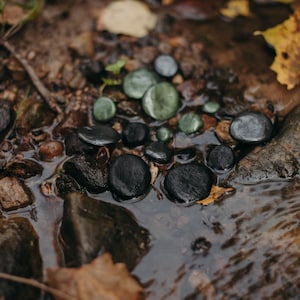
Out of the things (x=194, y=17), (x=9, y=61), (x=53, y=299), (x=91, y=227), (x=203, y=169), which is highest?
(x=194, y=17)

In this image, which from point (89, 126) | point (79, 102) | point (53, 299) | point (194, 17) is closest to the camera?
point (53, 299)

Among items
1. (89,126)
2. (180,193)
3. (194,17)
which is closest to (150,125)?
(89,126)

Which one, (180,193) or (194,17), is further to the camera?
(194,17)

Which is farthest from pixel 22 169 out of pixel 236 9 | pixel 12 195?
pixel 236 9

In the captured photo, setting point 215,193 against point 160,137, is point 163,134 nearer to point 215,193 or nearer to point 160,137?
point 160,137

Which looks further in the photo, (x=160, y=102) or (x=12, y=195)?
(x=160, y=102)

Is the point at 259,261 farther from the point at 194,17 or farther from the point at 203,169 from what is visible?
the point at 194,17

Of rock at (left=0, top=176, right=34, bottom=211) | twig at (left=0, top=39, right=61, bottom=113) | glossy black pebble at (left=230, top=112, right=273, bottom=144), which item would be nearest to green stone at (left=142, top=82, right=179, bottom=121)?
glossy black pebble at (left=230, top=112, right=273, bottom=144)
